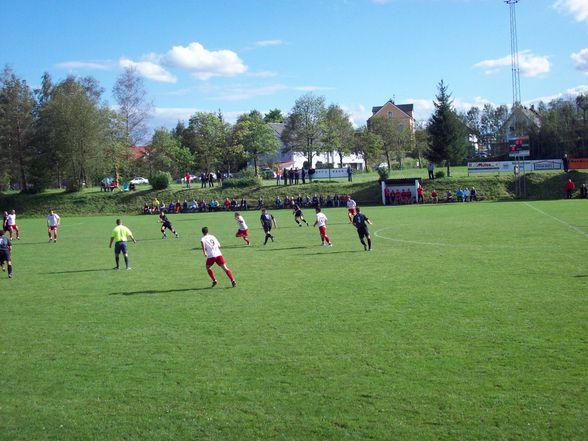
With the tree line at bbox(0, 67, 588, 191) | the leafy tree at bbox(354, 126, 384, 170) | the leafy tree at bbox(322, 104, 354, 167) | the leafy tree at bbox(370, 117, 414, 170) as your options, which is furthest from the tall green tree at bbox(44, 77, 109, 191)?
the leafy tree at bbox(370, 117, 414, 170)

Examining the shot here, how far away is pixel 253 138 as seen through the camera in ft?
247

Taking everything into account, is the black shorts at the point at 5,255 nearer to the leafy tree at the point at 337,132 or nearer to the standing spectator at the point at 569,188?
the standing spectator at the point at 569,188

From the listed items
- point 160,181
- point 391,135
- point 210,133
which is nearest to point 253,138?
point 210,133

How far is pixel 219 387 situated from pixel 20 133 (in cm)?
6826

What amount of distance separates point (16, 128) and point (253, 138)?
29071 millimetres

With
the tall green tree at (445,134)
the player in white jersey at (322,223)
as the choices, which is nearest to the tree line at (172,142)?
the tall green tree at (445,134)

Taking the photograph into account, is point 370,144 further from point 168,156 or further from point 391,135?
point 168,156

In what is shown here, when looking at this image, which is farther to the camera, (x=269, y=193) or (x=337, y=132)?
(x=337, y=132)

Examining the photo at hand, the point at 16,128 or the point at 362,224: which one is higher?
the point at 16,128

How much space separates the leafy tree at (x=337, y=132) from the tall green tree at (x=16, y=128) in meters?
38.3

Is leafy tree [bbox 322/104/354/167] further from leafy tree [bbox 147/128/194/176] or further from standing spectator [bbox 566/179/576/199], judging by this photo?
standing spectator [bbox 566/179/576/199]

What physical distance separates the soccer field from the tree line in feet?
144

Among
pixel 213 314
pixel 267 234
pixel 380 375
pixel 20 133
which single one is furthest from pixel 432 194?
pixel 20 133

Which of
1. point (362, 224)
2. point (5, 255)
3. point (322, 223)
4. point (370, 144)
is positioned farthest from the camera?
point (370, 144)
